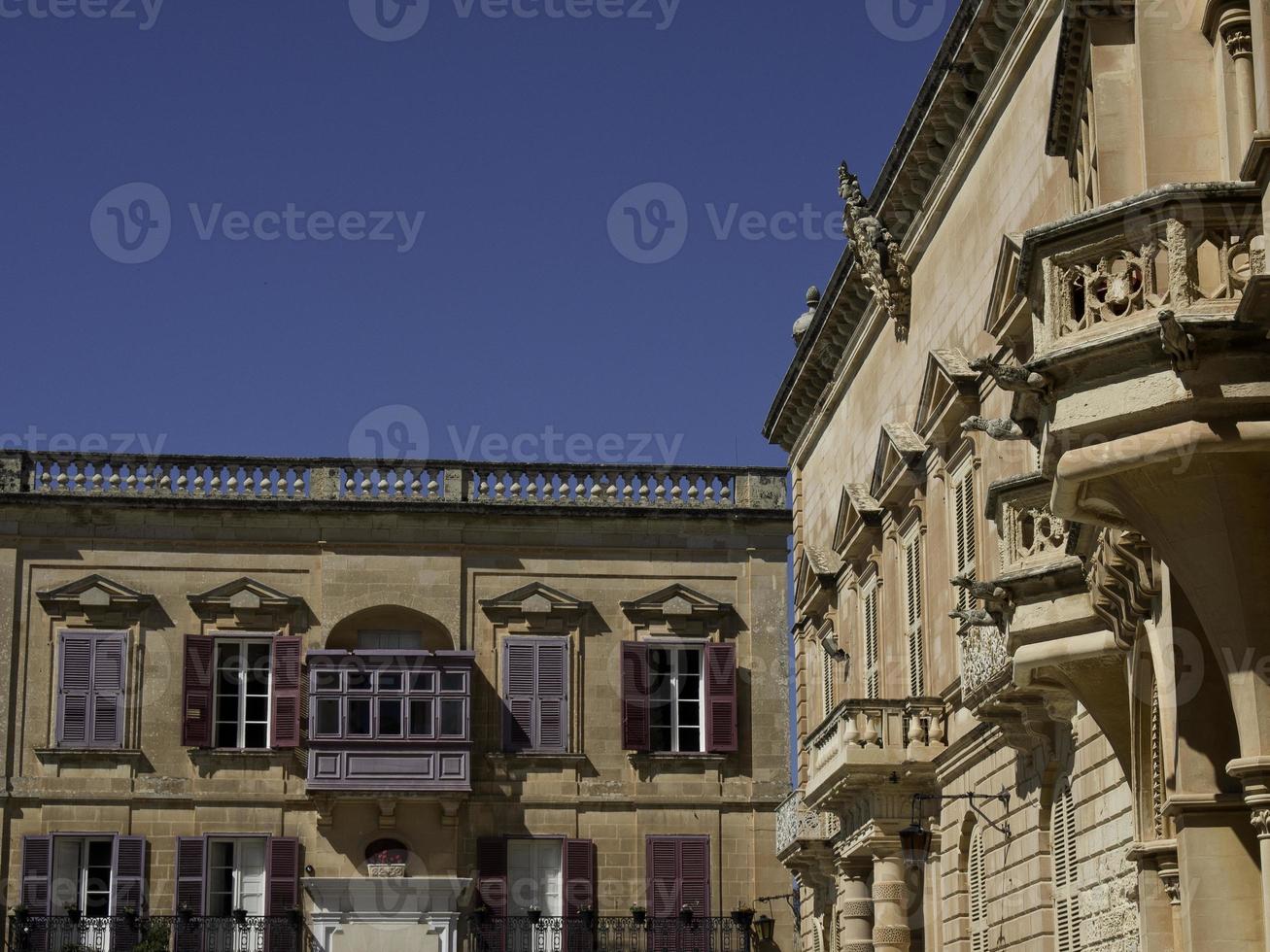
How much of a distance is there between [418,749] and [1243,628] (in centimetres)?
2570

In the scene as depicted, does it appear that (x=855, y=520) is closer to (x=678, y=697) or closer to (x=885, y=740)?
(x=885, y=740)

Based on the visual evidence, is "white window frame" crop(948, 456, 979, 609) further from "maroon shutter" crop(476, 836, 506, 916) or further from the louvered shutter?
"maroon shutter" crop(476, 836, 506, 916)

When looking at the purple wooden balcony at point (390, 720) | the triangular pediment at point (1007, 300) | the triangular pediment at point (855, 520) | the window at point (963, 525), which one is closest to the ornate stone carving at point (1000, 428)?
the triangular pediment at point (1007, 300)

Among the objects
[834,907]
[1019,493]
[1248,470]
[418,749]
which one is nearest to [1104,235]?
[1248,470]

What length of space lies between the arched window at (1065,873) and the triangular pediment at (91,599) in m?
20.9

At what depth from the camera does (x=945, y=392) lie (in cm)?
2269

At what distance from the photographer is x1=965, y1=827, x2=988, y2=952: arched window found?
22500 mm

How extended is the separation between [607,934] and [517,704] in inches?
161

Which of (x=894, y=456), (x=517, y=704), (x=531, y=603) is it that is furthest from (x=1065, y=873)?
(x=531, y=603)

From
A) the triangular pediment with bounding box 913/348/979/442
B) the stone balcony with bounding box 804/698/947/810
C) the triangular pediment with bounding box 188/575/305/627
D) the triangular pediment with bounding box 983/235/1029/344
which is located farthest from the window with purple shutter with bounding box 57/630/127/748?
the triangular pediment with bounding box 983/235/1029/344

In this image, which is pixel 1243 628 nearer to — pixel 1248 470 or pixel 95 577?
pixel 1248 470

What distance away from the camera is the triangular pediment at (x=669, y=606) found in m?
37.9

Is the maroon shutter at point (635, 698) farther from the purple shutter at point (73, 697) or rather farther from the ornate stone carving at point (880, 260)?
the ornate stone carving at point (880, 260)

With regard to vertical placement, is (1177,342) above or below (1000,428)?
below
